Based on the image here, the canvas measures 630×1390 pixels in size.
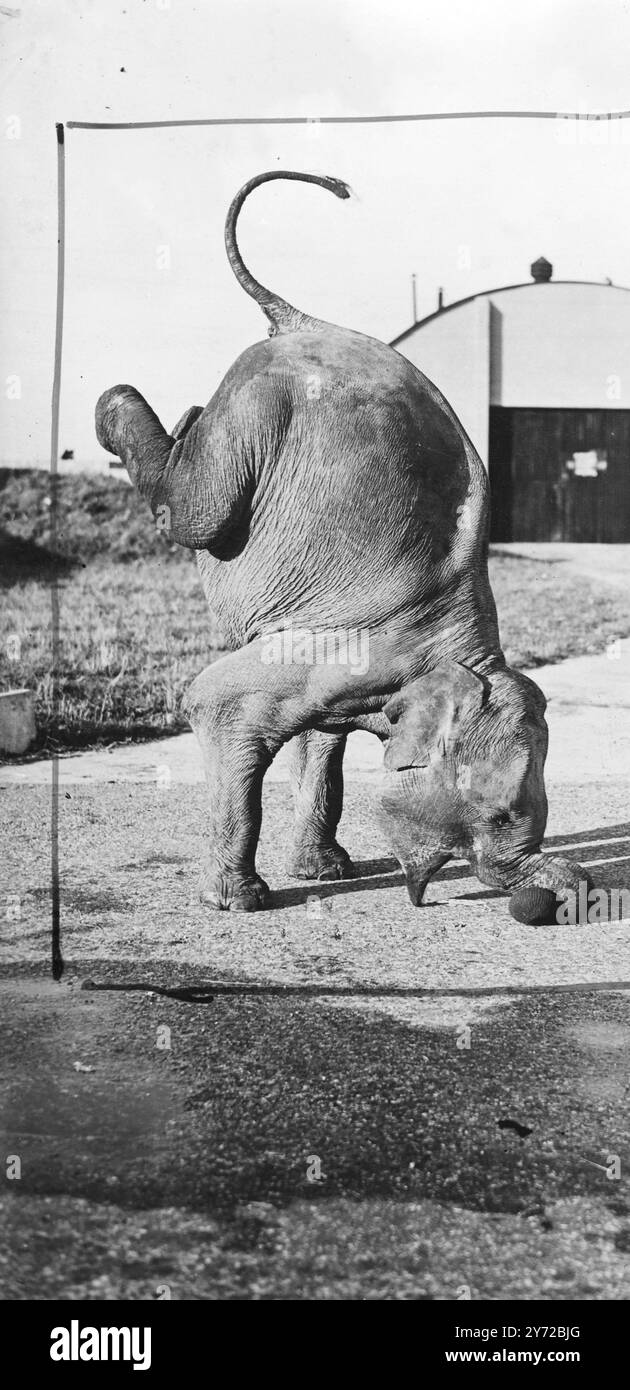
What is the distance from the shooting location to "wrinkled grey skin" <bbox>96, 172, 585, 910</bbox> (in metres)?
3.97

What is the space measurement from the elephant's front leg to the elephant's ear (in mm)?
881

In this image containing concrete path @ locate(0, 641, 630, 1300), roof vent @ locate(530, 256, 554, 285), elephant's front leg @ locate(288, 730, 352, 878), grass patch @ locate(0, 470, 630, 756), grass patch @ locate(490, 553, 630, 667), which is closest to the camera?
concrete path @ locate(0, 641, 630, 1300)

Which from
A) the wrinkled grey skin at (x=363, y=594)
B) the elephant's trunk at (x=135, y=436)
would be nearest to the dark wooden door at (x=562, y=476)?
the elephant's trunk at (x=135, y=436)

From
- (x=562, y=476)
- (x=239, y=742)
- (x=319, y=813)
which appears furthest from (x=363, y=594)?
(x=562, y=476)

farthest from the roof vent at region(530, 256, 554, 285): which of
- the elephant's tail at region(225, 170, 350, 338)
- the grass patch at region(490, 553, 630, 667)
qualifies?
the elephant's tail at region(225, 170, 350, 338)

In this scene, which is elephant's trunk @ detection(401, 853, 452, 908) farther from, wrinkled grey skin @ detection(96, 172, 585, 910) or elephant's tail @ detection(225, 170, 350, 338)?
elephant's tail @ detection(225, 170, 350, 338)

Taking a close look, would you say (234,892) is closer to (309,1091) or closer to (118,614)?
(309,1091)

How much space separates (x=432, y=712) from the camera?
3961 mm

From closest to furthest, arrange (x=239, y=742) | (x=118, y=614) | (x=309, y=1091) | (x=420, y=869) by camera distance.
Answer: (x=309, y=1091) → (x=420, y=869) → (x=239, y=742) → (x=118, y=614)

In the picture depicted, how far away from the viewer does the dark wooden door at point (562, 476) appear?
17.8 meters

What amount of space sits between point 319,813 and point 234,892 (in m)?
0.63

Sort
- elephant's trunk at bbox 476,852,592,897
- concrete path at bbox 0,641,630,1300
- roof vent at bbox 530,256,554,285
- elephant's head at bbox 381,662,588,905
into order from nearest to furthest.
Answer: concrete path at bbox 0,641,630,1300 < elephant's head at bbox 381,662,588,905 < elephant's trunk at bbox 476,852,592,897 < roof vent at bbox 530,256,554,285

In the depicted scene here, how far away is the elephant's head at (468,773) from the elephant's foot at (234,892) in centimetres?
57

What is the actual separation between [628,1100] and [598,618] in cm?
1139
